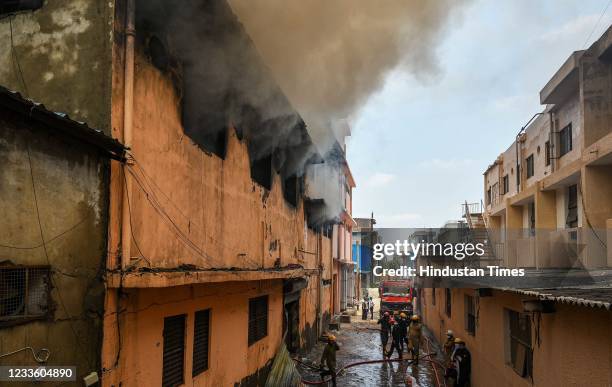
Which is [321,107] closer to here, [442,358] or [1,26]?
[1,26]

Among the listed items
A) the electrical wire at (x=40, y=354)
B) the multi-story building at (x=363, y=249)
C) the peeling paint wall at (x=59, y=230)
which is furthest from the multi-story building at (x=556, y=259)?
the multi-story building at (x=363, y=249)

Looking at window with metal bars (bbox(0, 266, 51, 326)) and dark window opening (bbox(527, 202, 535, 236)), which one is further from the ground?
dark window opening (bbox(527, 202, 535, 236))

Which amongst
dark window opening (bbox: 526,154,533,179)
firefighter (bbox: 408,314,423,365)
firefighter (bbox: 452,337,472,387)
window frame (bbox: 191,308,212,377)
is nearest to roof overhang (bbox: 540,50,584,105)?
dark window opening (bbox: 526,154,533,179)

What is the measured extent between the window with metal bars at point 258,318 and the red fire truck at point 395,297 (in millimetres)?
15886

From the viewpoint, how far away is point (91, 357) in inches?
184

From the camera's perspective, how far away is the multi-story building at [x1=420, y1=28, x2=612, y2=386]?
578 centimetres

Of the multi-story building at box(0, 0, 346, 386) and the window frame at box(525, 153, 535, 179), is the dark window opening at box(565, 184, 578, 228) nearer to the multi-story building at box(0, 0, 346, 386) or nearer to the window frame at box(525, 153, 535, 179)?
the window frame at box(525, 153, 535, 179)

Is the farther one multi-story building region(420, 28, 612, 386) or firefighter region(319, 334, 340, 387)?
firefighter region(319, 334, 340, 387)

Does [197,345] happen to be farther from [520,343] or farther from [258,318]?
[520,343]

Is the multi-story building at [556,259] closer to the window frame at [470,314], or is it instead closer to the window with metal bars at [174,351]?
the window frame at [470,314]

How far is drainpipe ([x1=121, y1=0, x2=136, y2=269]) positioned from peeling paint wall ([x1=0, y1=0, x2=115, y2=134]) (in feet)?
0.66

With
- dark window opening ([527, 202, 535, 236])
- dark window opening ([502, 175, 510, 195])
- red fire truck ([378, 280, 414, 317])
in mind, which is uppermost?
dark window opening ([502, 175, 510, 195])

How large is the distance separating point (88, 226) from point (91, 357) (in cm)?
123

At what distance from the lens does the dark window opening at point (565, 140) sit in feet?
52.7
